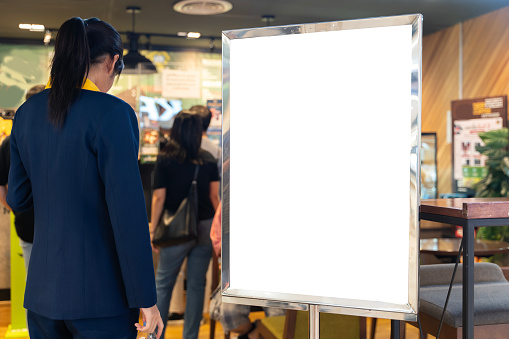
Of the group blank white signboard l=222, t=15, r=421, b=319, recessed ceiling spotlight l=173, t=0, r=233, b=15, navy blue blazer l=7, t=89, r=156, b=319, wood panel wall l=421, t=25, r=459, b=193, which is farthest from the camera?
wood panel wall l=421, t=25, r=459, b=193

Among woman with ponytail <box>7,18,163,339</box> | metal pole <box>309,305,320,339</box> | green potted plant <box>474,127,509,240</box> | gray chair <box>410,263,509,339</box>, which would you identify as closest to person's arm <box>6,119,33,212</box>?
woman with ponytail <box>7,18,163,339</box>

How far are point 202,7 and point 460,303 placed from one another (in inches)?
154

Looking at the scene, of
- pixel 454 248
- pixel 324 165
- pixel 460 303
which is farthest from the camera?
pixel 454 248

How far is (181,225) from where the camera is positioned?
2.95 metres

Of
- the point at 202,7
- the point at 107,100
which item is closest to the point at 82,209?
the point at 107,100

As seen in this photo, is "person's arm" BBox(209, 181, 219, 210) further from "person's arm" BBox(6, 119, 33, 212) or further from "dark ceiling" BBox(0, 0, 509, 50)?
"dark ceiling" BBox(0, 0, 509, 50)

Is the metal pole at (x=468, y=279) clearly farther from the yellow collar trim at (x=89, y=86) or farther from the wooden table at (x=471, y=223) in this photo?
the yellow collar trim at (x=89, y=86)

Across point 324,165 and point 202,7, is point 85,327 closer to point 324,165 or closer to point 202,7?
point 324,165

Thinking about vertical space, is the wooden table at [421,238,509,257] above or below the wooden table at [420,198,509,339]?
below

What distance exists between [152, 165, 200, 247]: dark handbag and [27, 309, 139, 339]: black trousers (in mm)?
1557

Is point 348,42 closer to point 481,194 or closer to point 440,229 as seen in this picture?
point 481,194

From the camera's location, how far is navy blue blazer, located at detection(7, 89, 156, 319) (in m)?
1.28

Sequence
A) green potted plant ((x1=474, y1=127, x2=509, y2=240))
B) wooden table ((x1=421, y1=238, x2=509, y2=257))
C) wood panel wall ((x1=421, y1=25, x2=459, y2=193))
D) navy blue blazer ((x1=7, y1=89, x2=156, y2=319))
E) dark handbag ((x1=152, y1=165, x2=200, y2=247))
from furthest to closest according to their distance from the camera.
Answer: wood panel wall ((x1=421, y1=25, x2=459, y2=193))
green potted plant ((x1=474, y1=127, x2=509, y2=240))
wooden table ((x1=421, y1=238, x2=509, y2=257))
dark handbag ((x1=152, y1=165, x2=200, y2=247))
navy blue blazer ((x1=7, y1=89, x2=156, y2=319))

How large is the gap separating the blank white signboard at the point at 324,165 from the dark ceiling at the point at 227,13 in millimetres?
3716
